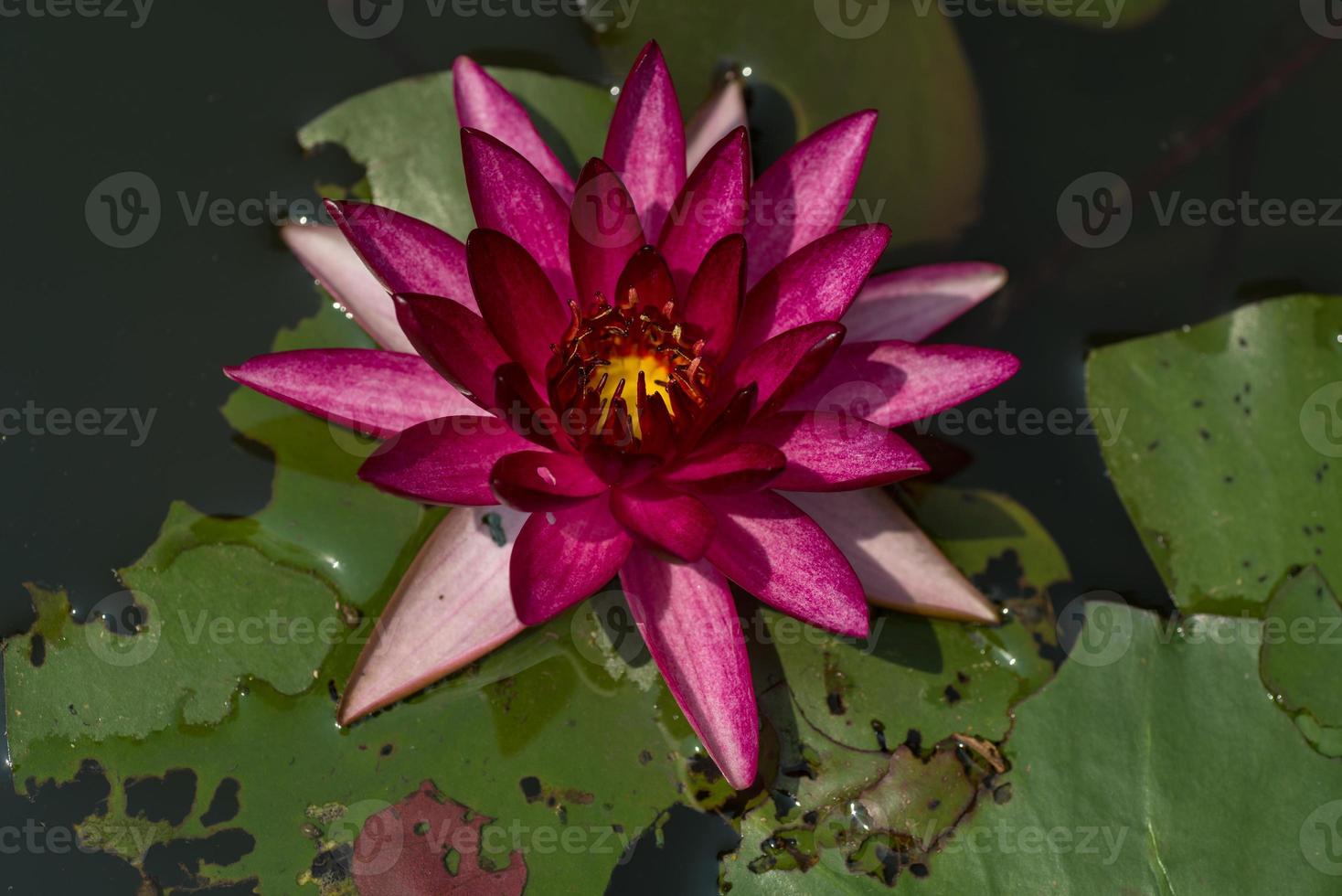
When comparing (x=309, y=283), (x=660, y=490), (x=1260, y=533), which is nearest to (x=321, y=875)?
(x=660, y=490)

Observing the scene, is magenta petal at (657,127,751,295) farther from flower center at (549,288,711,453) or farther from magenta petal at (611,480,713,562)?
magenta petal at (611,480,713,562)

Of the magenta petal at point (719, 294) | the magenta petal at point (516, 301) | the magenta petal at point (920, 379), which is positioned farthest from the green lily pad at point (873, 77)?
the magenta petal at point (516, 301)

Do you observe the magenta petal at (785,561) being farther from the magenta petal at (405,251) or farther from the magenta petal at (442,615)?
the magenta petal at (405,251)

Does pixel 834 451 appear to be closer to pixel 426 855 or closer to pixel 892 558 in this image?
pixel 892 558

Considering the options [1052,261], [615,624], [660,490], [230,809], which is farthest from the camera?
[1052,261]

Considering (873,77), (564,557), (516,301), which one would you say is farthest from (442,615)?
(873,77)

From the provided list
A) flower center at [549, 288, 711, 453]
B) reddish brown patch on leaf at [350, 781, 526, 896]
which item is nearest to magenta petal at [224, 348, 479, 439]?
flower center at [549, 288, 711, 453]

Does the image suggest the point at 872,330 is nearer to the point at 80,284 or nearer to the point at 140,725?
the point at 140,725
